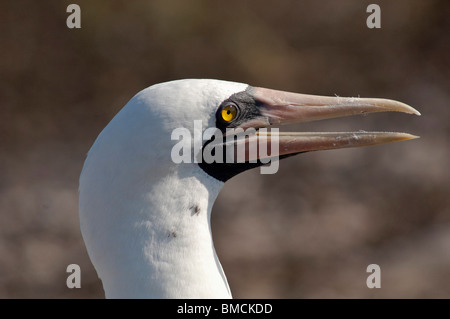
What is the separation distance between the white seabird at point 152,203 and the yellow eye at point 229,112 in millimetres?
78

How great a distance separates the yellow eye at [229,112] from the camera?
11.1ft

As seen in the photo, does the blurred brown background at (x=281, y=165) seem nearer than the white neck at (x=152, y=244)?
No

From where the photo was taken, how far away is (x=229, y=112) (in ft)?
11.2

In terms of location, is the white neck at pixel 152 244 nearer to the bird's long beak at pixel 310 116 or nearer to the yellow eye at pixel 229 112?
the yellow eye at pixel 229 112

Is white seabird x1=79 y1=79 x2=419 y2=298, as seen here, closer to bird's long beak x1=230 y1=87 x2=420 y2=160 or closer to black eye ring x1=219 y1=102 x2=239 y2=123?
black eye ring x1=219 y1=102 x2=239 y2=123

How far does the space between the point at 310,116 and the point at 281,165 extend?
693 centimetres

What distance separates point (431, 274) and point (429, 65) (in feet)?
15.4

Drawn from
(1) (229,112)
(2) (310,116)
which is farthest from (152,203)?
(2) (310,116)

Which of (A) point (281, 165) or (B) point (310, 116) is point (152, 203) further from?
(A) point (281, 165)

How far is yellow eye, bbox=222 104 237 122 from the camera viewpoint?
3378 mm

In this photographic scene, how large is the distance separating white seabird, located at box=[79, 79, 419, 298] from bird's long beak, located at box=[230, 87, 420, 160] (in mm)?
353

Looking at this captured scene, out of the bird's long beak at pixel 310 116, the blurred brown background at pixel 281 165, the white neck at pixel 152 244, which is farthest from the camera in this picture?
the blurred brown background at pixel 281 165

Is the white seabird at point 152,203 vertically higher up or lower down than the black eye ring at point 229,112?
lower down

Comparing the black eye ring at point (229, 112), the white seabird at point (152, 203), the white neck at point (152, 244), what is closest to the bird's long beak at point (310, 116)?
the black eye ring at point (229, 112)
